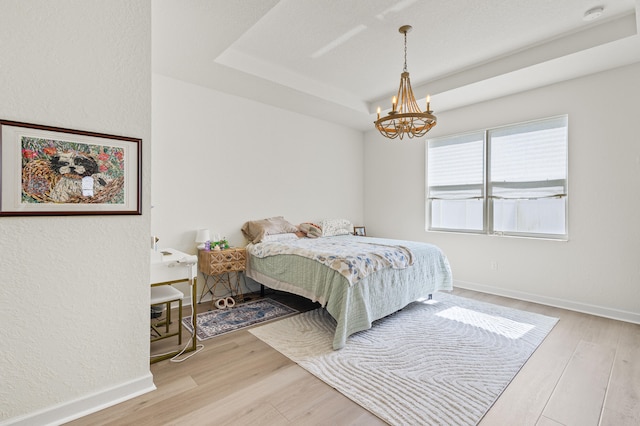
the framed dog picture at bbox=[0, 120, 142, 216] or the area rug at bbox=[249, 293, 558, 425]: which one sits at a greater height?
the framed dog picture at bbox=[0, 120, 142, 216]

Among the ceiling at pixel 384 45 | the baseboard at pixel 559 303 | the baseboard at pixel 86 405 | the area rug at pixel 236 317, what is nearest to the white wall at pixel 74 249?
the baseboard at pixel 86 405

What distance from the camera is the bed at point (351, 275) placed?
8.73 ft

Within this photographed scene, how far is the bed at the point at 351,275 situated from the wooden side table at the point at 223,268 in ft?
0.53

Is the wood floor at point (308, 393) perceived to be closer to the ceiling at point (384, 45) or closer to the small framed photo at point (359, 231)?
the ceiling at point (384, 45)

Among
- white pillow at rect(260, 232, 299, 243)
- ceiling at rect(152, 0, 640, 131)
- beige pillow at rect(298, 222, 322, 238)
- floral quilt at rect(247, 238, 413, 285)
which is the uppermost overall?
ceiling at rect(152, 0, 640, 131)

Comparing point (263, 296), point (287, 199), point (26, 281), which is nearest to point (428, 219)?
point (287, 199)

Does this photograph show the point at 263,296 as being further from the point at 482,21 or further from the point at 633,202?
the point at 633,202

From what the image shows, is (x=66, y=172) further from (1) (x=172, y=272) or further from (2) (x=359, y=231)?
(2) (x=359, y=231)

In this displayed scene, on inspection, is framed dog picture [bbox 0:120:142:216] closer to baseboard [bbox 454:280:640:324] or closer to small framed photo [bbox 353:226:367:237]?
small framed photo [bbox 353:226:367:237]

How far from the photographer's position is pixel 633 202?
10.4ft

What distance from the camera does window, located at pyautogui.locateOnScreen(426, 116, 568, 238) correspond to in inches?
145

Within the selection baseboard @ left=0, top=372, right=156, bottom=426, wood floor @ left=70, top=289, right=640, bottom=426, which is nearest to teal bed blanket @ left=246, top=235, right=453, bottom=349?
wood floor @ left=70, top=289, right=640, bottom=426

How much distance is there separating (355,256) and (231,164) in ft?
7.08

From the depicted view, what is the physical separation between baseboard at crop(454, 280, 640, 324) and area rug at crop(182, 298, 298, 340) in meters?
2.65
